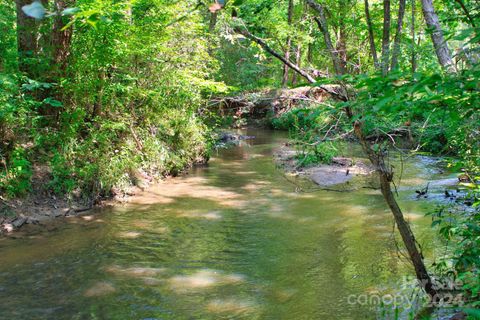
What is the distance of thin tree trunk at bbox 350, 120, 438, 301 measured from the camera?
13.4ft

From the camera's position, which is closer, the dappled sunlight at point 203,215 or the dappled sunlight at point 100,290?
the dappled sunlight at point 100,290

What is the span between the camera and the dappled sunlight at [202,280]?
216 inches

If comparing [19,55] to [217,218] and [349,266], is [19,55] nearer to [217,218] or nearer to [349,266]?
[217,218]

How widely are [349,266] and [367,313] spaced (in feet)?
4.44

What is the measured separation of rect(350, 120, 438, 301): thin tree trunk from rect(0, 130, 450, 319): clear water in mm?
697

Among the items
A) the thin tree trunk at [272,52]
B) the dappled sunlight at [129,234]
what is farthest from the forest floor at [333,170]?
the thin tree trunk at [272,52]

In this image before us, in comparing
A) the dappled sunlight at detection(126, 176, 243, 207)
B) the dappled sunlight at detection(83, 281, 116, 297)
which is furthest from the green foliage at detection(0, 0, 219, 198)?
the dappled sunlight at detection(83, 281, 116, 297)

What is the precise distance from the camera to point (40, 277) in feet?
19.0

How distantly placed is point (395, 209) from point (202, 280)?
2.65 meters

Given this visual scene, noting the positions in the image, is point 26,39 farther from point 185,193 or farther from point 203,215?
point 203,215

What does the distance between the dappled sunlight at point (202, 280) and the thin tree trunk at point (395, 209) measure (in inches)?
87.3

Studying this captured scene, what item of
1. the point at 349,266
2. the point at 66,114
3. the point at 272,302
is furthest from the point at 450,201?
the point at 66,114

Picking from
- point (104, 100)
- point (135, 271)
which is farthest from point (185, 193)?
point (135, 271)

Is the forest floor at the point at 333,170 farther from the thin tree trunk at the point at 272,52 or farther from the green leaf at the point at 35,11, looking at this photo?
the green leaf at the point at 35,11
